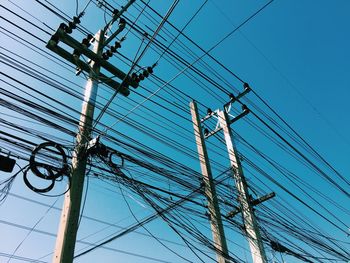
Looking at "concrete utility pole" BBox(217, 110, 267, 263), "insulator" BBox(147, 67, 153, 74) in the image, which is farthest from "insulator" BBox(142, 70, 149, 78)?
"concrete utility pole" BBox(217, 110, 267, 263)

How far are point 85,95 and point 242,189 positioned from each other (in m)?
5.92

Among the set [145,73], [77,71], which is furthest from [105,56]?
[145,73]

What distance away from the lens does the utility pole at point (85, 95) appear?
479 cm

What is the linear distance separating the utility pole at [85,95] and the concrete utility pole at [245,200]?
481 centimetres

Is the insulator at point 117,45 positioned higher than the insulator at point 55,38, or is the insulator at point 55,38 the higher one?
the insulator at point 117,45

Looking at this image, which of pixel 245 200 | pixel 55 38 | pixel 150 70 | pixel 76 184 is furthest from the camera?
pixel 245 200

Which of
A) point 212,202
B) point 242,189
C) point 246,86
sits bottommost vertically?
point 212,202

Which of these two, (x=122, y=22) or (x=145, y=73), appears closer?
(x=122, y=22)

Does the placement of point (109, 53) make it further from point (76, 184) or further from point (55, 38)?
point (76, 184)

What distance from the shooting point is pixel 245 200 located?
9898mm

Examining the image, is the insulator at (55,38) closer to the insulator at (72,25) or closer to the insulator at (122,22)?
the insulator at (72,25)

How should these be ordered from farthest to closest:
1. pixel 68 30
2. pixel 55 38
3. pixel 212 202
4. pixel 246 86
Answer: pixel 246 86, pixel 212 202, pixel 68 30, pixel 55 38

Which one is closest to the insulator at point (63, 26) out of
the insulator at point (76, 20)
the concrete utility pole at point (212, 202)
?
the insulator at point (76, 20)

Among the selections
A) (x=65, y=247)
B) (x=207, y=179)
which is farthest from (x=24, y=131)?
(x=207, y=179)
